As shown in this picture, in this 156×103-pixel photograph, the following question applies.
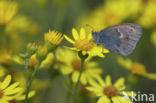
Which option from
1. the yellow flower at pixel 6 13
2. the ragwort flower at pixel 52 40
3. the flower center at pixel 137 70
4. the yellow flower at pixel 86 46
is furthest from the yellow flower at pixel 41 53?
the flower center at pixel 137 70

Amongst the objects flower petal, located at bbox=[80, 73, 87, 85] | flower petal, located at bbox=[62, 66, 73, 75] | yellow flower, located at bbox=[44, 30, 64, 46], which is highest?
yellow flower, located at bbox=[44, 30, 64, 46]

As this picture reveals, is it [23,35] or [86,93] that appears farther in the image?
[23,35]

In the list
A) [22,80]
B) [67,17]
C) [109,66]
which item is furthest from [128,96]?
[67,17]

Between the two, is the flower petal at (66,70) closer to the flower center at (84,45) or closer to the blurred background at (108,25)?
the flower center at (84,45)

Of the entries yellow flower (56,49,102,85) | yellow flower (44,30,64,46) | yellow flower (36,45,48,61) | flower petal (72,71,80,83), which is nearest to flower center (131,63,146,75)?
yellow flower (56,49,102,85)

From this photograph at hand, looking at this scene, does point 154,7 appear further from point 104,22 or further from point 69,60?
point 69,60

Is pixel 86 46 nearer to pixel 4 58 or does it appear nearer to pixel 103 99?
pixel 103 99

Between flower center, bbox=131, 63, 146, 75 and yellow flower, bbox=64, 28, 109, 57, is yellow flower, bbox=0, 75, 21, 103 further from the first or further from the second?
flower center, bbox=131, 63, 146, 75
